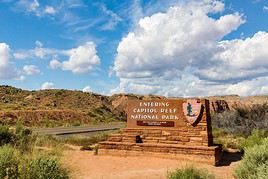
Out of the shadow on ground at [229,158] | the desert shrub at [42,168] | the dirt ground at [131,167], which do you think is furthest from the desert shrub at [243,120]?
the desert shrub at [42,168]

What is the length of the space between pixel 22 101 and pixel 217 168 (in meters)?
61.9

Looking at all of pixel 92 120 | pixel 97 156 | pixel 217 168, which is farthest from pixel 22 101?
pixel 217 168

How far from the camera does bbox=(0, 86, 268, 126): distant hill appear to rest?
51000 millimetres

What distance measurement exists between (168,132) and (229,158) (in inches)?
123

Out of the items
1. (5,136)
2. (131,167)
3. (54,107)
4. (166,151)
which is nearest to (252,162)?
(131,167)

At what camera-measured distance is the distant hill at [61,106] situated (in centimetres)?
5100

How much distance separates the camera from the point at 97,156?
1689cm

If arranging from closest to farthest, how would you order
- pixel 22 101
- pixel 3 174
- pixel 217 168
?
1. pixel 3 174
2. pixel 217 168
3. pixel 22 101

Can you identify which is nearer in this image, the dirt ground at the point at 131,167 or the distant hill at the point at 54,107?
the dirt ground at the point at 131,167

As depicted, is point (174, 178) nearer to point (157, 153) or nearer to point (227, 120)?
point (157, 153)

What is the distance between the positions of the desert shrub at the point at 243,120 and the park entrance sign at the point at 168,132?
9.00 m

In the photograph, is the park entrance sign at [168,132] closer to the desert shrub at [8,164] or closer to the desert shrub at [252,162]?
the desert shrub at [252,162]

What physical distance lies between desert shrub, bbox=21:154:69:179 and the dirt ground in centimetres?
194

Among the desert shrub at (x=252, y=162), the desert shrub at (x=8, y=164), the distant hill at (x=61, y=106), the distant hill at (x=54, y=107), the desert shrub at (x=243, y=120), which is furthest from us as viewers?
the distant hill at (x=61, y=106)
